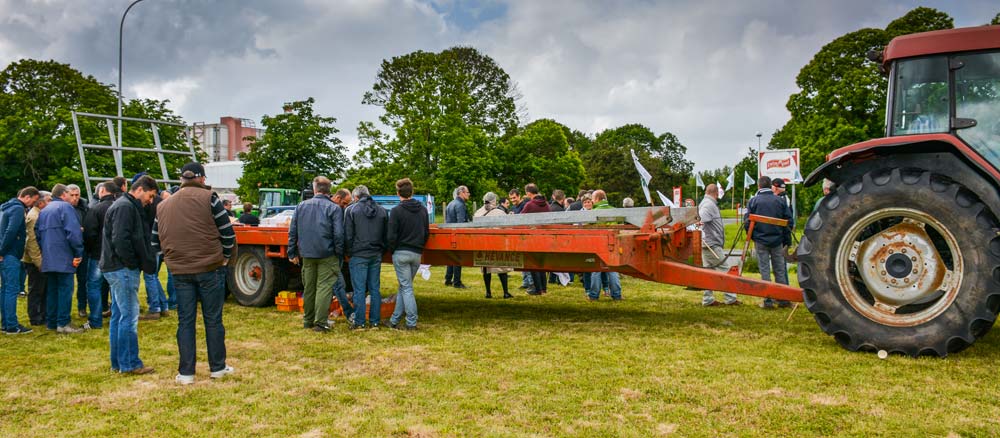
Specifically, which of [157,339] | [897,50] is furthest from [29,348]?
[897,50]

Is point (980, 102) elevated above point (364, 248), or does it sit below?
above

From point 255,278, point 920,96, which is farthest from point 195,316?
point 920,96

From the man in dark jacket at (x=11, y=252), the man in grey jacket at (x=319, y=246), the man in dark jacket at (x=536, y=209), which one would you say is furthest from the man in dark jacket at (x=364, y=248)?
the man in dark jacket at (x=11, y=252)

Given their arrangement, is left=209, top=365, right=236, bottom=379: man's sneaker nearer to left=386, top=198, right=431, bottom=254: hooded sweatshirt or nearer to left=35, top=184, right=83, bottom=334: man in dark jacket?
left=386, top=198, right=431, bottom=254: hooded sweatshirt

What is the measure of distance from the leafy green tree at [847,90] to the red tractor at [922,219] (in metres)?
28.8

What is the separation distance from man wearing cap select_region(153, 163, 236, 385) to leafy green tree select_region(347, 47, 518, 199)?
32.2m

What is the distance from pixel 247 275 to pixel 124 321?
4.14 metres

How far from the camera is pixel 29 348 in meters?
7.34

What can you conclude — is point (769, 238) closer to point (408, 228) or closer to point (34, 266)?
point (408, 228)

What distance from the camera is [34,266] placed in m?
8.56

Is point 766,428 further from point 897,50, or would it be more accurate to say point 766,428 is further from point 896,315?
point 897,50

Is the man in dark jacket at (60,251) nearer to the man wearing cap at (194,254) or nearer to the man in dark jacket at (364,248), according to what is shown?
the man wearing cap at (194,254)

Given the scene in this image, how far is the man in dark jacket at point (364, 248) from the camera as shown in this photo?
8.18 metres

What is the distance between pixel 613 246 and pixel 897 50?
10.2 ft
